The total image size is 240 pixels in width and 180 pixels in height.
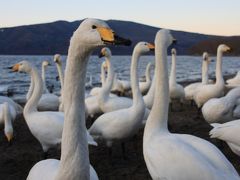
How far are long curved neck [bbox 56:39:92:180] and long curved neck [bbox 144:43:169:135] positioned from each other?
2333 millimetres

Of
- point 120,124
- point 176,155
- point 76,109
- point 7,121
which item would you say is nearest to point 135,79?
point 120,124

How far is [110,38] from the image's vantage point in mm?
2568

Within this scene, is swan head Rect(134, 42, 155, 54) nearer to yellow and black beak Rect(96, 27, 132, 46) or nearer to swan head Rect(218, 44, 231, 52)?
yellow and black beak Rect(96, 27, 132, 46)

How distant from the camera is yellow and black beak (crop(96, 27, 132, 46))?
255 cm

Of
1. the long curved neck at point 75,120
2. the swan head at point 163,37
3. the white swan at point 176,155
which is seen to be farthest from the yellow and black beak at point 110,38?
the swan head at point 163,37

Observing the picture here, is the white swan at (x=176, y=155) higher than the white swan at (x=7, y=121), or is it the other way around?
the white swan at (x=176, y=155)

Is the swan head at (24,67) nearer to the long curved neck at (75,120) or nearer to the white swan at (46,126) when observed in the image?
the white swan at (46,126)

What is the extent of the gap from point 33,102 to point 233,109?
13.6 ft

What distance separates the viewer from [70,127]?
292cm

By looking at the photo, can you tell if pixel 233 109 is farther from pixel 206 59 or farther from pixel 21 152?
pixel 206 59

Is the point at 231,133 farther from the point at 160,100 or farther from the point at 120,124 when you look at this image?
the point at 120,124

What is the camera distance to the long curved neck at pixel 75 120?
286cm

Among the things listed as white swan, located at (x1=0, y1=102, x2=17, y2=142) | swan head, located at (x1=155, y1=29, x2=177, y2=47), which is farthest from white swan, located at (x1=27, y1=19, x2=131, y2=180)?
white swan, located at (x1=0, y1=102, x2=17, y2=142)

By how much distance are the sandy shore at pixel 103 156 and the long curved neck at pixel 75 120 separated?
3.50m
